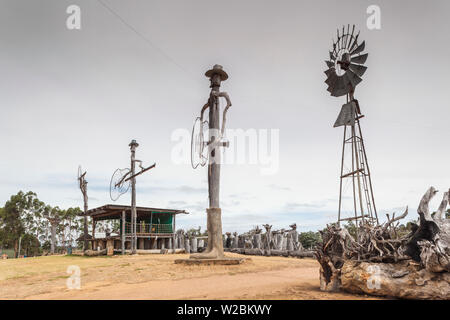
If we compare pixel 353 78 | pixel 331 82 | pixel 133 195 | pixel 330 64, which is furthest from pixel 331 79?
pixel 133 195

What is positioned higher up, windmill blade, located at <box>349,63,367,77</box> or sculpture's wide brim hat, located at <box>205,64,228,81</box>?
windmill blade, located at <box>349,63,367,77</box>

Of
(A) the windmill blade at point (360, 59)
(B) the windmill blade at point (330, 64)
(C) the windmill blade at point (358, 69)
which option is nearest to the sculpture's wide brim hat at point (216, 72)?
(B) the windmill blade at point (330, 64)

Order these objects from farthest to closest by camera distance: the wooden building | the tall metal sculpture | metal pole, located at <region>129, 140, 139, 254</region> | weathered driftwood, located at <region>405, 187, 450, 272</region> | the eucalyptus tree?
the eucalyptus tree → the wooden building → metal pole, located at <region>129, 140, 139, 254</region> → the tall metal sculpture → weathered driftwood, located at <region>405, 187, 450, 272</region>

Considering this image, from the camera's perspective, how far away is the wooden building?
2470 centimetres

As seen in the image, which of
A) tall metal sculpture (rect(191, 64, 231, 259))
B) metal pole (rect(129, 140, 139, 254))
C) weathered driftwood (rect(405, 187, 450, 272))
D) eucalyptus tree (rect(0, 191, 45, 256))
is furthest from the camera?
eucalyptus tree (rect(0, 191, 45, 256))

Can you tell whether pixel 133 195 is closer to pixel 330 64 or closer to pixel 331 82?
pixel 331 82

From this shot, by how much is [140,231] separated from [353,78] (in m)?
23.8

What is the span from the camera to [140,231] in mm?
29359

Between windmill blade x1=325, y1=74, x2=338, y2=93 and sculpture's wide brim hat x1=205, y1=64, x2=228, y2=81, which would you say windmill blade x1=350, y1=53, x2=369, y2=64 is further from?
sculpture's wide brim hat x1=205, y1=64, x2=228, y2=81

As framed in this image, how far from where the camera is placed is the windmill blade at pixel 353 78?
47.5ft

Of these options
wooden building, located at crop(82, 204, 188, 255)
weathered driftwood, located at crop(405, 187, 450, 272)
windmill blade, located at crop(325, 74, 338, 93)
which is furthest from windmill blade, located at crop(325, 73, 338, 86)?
wooden building, located at crop(82, 204, 188, 255)

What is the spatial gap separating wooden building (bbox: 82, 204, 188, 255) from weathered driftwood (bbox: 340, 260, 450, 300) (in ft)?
68.7

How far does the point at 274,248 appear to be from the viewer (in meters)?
20.8
